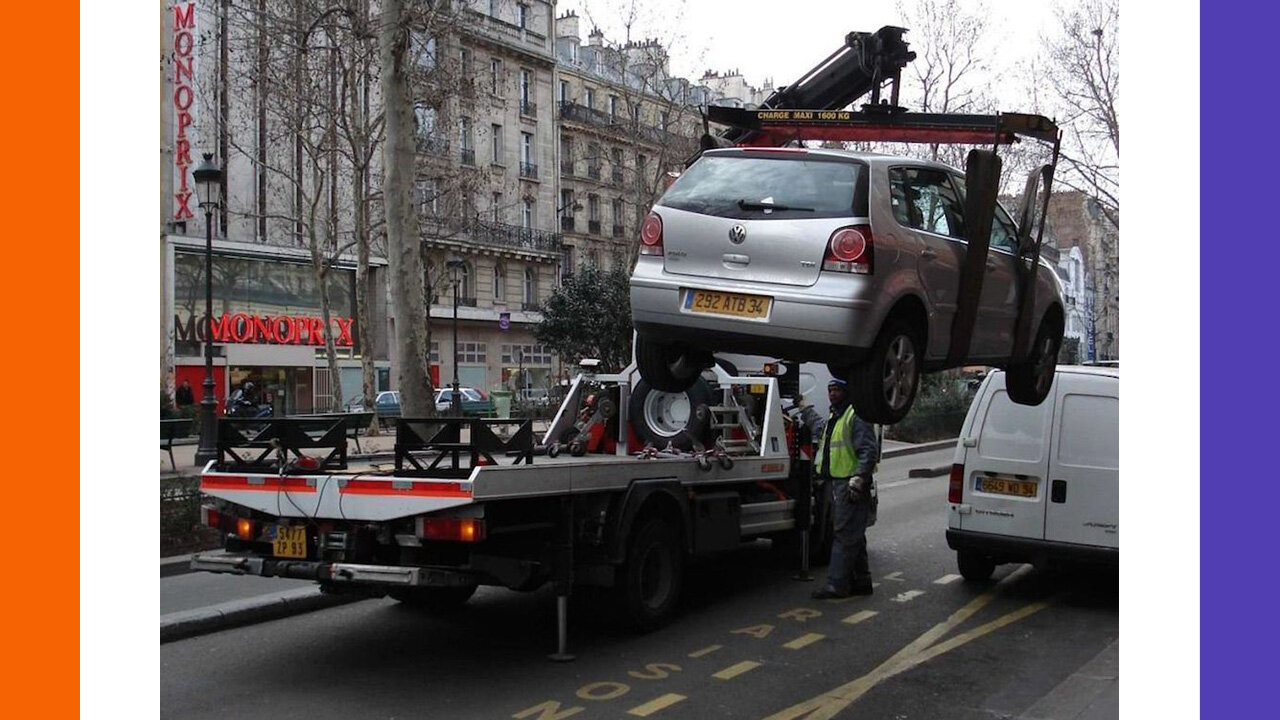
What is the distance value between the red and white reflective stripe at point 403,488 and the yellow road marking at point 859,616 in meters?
3.94

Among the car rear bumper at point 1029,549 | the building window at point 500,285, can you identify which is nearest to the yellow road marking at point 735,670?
the car rear bumper at point 1029,549

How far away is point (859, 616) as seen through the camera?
9406mm

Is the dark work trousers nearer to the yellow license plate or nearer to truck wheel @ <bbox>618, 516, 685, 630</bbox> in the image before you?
truck wheel @ <bbox>618, 516, 685, 630</bbox>

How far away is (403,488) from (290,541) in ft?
3.35

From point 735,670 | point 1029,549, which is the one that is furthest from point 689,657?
point 1029,549

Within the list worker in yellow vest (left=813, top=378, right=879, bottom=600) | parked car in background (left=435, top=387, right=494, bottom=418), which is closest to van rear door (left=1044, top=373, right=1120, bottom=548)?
worker in yellow vest (left=813, top=378, right=879, bottom=600)

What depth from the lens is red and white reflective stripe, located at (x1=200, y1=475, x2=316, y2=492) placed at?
7.18 m

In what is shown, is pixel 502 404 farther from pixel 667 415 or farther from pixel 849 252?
pixel 849 252

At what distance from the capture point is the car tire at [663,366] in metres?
5.57

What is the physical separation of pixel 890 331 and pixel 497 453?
9.84 feet

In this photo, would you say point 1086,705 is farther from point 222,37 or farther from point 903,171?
point 222,37

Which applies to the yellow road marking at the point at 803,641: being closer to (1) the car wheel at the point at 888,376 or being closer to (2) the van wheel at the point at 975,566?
(2) the van wheel at the point at 975,566

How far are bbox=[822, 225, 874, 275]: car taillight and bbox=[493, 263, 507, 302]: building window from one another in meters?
46.7
